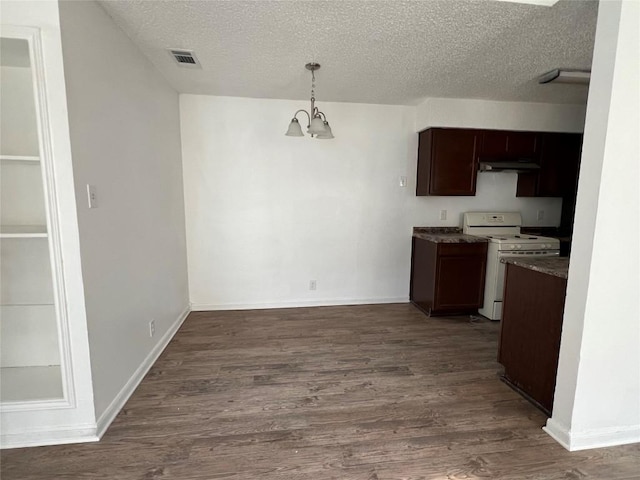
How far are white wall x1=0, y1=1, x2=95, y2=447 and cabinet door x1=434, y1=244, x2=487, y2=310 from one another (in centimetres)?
314

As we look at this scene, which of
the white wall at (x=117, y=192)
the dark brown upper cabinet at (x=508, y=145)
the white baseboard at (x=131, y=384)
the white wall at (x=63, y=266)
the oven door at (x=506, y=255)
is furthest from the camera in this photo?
the dark brown upper cabinet at (x=508, y=145)

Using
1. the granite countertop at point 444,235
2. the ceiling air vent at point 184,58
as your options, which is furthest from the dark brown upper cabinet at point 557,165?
the ceiling air vent at point 184,58

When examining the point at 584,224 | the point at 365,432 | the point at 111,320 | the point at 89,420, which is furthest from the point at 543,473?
the point at 111,320

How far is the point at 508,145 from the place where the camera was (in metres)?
3.61

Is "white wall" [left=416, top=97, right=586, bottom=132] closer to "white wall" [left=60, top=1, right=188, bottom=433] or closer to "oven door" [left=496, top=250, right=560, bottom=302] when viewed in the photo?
"oven door" [left=496, top=250, right=560, bottom=302]

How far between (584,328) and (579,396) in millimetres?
381

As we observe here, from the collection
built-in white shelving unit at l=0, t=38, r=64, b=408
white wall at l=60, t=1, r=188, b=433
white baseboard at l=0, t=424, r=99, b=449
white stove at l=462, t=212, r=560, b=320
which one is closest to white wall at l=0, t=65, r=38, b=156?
built-in white shelving unit at l=0, t=38, r=64, b=408

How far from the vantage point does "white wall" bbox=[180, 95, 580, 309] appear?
3488mm

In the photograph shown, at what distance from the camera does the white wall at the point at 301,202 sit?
3488 millimetres

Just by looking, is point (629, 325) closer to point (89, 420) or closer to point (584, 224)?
point (584, 224)

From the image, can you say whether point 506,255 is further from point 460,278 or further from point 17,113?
point 17,113

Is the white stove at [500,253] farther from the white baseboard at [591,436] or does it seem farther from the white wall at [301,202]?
the white baseboard at [591,436]

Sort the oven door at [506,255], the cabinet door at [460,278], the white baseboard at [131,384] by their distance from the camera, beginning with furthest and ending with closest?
the cabinet door at [460,278]
the oven door at [506,255]
the white baseboard at [131,384]

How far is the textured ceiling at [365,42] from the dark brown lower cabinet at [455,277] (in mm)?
1684
